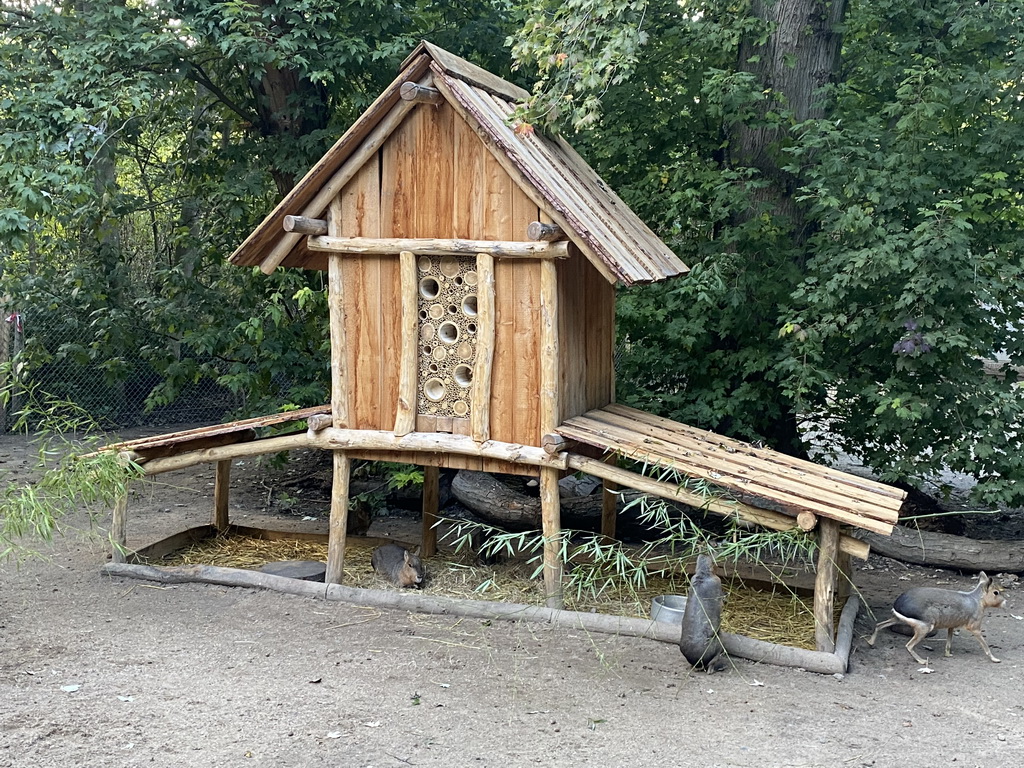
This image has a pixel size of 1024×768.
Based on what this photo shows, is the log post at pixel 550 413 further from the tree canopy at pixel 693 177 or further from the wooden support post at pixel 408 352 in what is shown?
the tree canopy at pixel 693 177

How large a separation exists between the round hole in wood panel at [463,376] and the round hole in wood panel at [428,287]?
1.83ft

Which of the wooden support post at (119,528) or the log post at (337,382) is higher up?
the log post at (337,382)

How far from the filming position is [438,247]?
711 cm

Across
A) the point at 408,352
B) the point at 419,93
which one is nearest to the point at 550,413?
the point at 408,352

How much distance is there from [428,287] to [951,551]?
5135mm

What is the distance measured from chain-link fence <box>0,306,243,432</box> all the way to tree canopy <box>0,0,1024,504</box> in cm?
204

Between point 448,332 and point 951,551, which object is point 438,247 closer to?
point 448,332

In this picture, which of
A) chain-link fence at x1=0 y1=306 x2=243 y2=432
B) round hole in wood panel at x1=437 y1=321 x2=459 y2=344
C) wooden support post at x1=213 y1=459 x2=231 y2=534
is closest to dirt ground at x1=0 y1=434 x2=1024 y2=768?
wooden support post at x1=213 y1=459 x2=231 y2=534

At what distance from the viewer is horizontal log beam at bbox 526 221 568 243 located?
6.62 metres

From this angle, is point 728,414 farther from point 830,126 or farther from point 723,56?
point 723,56

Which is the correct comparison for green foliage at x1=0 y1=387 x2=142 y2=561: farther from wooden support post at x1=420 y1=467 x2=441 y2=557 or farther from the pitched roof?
wooden support post at x1=420 y1=467 x2=441 y2=557

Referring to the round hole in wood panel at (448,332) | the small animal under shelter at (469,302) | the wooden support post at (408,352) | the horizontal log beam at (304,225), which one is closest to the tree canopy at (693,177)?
the small animal under shelter at (469,302)

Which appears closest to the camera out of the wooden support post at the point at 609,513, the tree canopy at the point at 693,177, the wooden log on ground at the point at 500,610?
the wooden log on ground at the point at 500,610

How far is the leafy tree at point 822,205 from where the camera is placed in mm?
8219
